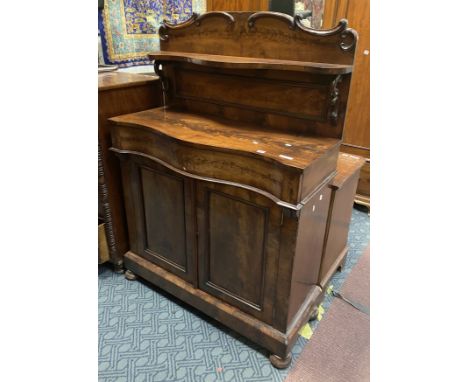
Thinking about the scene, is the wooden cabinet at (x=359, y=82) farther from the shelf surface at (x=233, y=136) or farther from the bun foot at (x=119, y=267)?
the bun foot at (x=119, y=267)

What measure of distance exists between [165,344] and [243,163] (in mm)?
987

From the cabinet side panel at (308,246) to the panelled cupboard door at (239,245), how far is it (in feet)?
0.29

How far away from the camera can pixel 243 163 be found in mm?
1272

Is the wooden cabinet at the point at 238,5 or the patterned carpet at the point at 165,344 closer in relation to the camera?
the patterned carpet at the point at 165,344

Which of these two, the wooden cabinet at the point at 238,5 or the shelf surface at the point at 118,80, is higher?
the wooden cabinet at the point at 238,5

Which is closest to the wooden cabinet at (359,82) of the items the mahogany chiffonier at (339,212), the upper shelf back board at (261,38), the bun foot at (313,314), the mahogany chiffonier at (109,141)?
the mahogany chiffonier at (339,212)

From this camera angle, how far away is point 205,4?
274 centimetres

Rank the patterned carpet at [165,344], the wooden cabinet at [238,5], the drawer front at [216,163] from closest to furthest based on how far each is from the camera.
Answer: the drawer front at [216,163] → the patterned carpet at [165,344] → the wooden cabinet at [238,5]

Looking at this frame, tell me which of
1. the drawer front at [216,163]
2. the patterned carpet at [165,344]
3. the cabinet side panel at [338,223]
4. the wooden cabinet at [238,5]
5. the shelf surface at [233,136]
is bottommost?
the patterned carpet at [165,344]

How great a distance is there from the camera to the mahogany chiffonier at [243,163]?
4.19ft

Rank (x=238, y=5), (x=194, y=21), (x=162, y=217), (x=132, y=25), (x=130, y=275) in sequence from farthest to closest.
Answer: (x=238, y=5) → (x=132, y=25) → (x=130, y=275) → (x=162, y=217) → (x=194, y=21)

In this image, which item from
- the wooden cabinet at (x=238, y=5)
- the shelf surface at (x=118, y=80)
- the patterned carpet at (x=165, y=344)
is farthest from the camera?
the wooden cabinet at (x=238, y=5)

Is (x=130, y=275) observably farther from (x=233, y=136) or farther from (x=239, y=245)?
(x=233, y=136)

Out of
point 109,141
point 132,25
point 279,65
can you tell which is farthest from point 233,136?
point 132,25
